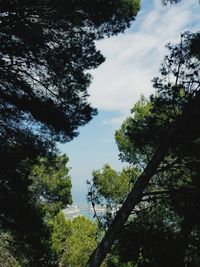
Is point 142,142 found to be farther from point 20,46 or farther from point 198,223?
point 20,46

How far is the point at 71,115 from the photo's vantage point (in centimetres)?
1128

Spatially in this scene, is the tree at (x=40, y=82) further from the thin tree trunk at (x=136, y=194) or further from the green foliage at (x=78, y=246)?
the green foliage at (x=78, y=246)

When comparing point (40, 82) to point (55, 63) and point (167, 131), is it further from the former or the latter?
point (167, 131)

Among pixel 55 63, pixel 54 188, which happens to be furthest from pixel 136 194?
pixel 54 188

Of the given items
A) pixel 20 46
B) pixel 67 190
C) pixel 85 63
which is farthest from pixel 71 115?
pixel 67 190

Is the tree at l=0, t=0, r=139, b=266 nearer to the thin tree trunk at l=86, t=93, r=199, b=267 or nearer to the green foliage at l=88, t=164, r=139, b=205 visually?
the thin tree trunk at l=86, t=93, r=199, b=267

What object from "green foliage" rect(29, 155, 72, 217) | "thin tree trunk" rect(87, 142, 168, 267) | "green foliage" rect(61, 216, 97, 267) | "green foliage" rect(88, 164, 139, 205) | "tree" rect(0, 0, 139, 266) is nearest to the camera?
"thin tree trunk" rect(87, 142, 168, 267)

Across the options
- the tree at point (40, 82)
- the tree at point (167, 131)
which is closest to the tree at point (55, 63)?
the tree at point (40, 82)

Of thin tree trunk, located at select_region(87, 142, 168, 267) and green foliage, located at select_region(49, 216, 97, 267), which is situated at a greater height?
green foliage, located at select_region(49, 216, 97, 267)

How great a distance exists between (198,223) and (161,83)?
2.76m

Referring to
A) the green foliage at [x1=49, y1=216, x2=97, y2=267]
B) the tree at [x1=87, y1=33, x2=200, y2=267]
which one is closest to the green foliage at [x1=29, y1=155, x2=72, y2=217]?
the green foliage at [x1=49, y1=216, x2=97, y2=267]

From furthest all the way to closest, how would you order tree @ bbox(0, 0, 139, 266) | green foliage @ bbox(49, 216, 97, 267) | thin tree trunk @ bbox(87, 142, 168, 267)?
green foliage @ bbox(49, 216, 97, 267) → tree @ bbox(0, 0, 139, 266) → thin tree trunk @ bbox(87, 142, 168, 267)

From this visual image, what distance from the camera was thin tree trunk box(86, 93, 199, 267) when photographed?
625 cm

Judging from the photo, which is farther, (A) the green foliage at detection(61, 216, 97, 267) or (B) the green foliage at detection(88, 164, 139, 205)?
(A) the green foliage at detection(61, 216, 97, 267)
